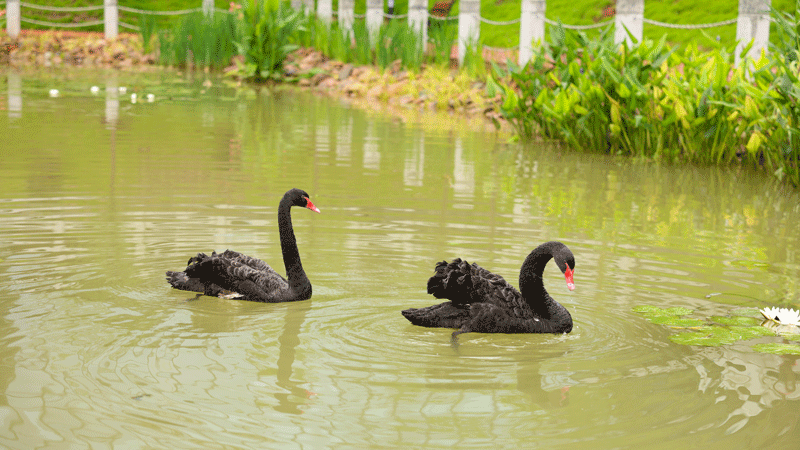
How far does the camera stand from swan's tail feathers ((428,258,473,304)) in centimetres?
487

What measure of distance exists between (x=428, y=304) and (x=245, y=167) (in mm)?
5030

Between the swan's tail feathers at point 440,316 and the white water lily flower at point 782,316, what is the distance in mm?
1650

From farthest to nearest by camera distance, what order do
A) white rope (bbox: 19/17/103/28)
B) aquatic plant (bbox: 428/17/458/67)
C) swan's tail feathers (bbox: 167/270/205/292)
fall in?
white rope (bbox: 19/17/103/28) < aquatic plant (bbox: 428/17/458/67) < swan's tail feathers (bbox: 167/270/205/292)

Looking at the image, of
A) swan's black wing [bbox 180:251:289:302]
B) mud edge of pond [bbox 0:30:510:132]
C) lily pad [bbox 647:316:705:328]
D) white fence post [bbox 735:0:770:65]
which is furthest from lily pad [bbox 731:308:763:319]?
white fence post [bbox 735:0:770:65]

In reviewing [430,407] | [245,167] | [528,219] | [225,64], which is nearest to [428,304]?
[430,407]

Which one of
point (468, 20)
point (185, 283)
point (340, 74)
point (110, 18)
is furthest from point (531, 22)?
point (110, 18)

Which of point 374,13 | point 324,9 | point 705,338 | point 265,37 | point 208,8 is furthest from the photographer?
point 208,8

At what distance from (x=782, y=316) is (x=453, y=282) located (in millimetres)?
1787

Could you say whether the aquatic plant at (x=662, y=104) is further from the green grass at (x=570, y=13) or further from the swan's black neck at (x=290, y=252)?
the green grass at (x=570, y=13)

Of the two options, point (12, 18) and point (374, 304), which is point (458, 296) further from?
point (12, 18)

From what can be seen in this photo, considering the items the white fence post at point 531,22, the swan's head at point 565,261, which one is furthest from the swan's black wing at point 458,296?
the white fence post at point 531,22

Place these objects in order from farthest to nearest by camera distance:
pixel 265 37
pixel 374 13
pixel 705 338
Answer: pixel 374 13
pixel 265 37
pixel 705 338

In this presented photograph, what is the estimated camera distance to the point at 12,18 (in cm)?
2878

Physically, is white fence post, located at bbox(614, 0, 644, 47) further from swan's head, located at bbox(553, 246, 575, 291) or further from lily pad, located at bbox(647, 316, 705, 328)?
swan's head, located at bbox(553, 246, 575, 291)
